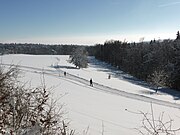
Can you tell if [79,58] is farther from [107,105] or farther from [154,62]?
[107,105]

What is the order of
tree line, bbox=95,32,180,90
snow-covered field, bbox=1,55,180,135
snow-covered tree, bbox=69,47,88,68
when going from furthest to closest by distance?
1. snow-covered tree, bbox=69,47,88,68
2. tree line, bbox=95,32,180,90
3. snow-covered field, bbox=1,55,180,135

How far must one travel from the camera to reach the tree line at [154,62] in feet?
205

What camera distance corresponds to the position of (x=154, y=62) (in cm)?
7781

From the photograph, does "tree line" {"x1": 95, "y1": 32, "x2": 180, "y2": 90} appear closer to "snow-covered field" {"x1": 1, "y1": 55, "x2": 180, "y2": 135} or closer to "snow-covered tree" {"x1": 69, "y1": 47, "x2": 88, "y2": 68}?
"snow-covered field" {"x1": 1, "y1": 55, "x2": 180, "y2": 135}

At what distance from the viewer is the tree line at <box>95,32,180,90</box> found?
2461 inches

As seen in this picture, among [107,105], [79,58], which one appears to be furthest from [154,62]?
[107,105]

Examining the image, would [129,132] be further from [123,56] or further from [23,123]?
[123,56]

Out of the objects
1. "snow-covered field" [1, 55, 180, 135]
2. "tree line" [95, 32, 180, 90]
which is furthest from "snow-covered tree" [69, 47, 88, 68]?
"snow-covered field" [1, 55, 180, 135]

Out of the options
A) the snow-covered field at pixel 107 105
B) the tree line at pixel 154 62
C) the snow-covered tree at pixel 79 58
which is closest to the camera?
the snow-covered field at pixel 107 105

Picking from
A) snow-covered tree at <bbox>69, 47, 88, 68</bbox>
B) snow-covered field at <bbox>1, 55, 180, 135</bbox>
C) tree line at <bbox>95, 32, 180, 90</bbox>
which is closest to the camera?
snow-covered field at <bbox>1, 55, 180, 135</bbox>

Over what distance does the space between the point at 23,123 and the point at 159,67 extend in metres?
72.0

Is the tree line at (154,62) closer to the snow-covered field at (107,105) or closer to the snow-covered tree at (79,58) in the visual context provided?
the snow-covered field at (107,105)

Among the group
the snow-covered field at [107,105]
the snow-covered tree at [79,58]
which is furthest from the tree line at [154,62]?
the snow-covered tree at [79,58]

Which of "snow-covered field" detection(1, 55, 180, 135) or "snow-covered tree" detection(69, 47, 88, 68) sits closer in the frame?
"snow-covered field" detection(1, 55, 180, 135)
